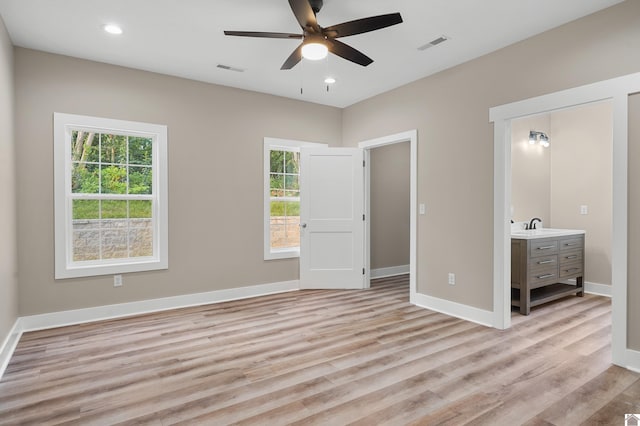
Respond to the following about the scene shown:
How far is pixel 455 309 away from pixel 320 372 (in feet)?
6.66

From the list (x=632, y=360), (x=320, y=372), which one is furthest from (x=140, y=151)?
(x=632, y=360)

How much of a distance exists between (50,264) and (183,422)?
8.59 feet

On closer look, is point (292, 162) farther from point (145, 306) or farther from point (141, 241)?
point (145, 306)

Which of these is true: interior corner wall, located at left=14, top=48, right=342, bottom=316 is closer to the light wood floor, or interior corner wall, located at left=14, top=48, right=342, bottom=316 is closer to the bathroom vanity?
the light wood floor

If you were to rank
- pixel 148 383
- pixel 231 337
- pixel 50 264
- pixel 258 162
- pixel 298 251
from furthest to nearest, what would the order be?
1. pixel 298 251
2. pixel 258 162
3. pixel 50 264
4. pixel 231 337
5. pixel 148 383

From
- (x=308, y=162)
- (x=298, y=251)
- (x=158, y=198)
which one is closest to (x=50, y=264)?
(x=158, y=198)

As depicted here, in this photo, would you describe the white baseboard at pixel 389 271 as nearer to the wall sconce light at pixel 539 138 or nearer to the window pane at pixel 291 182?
the window pane at pixel 291 182

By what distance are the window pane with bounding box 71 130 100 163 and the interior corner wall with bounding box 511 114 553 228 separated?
534cm

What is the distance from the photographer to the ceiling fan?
244 cm

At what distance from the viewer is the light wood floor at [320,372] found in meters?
2.17

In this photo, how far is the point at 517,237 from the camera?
4164 millimetres

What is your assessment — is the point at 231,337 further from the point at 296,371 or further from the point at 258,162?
the point at 258,162

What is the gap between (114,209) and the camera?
409cm

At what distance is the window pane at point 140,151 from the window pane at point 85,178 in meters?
0.39
